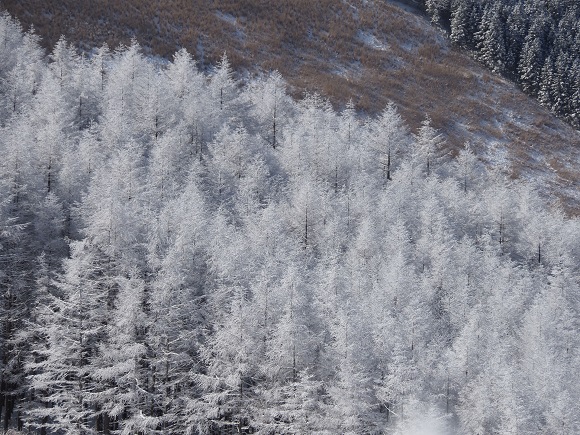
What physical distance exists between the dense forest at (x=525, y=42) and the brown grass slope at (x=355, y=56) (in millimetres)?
4214

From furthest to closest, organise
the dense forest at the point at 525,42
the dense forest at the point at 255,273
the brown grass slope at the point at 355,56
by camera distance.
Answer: the dense forest at the point at 525,42, the brown grass slope at the point at 355,56, the dense forest at the point at 255,273

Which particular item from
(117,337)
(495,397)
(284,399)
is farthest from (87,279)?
(495,397)

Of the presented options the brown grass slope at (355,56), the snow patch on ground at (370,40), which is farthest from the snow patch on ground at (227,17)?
the snow patch on ground at (370,40)

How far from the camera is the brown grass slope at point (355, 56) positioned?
301 ft

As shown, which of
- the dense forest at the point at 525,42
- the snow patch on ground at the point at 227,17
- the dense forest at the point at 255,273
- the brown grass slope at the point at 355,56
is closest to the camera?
the dense forest at the point at 255,273

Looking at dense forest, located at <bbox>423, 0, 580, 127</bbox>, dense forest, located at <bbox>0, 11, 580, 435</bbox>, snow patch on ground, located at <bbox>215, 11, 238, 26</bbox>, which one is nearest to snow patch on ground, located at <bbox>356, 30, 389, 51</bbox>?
dense forest, located at <bbox>423, 0, 580, 127</bbox>

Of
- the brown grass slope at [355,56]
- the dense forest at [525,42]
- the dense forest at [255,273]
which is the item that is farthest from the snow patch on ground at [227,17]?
the dense forest at [525,42]

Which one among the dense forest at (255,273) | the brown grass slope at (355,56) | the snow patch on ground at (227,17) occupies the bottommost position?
the dense forest at (255,273)

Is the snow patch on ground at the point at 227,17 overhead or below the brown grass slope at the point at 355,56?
overhead

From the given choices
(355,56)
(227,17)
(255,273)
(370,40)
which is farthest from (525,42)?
(255,273)

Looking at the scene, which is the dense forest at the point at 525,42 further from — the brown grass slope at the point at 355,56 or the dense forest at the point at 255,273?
the dense forest at the point at 255,273

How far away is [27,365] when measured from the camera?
34.0 metres

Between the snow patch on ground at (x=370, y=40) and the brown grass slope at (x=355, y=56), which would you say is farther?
the snow patch on ground at (x=370, y=40)

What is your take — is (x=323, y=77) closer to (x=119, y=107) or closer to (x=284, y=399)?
(x=119, y=107)
